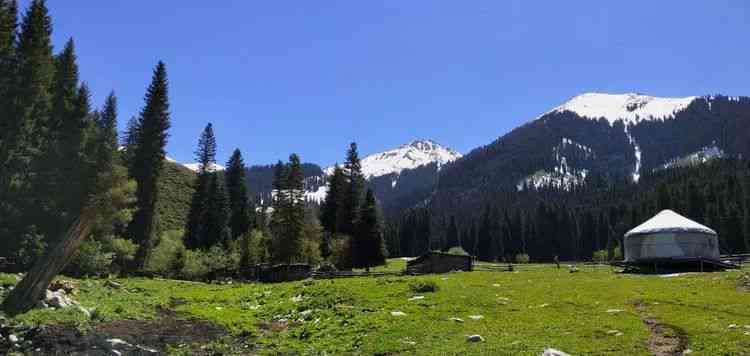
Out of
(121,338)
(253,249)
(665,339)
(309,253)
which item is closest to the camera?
(665,339)

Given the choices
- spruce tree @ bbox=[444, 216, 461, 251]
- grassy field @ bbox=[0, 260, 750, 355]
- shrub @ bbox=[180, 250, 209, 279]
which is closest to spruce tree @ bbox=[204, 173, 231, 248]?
shrub @ bbox=[180, 250, 209, 279]

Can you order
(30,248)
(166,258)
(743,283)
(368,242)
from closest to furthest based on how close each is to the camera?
(743,283) < (30,248) < (166,258) < (368,242)

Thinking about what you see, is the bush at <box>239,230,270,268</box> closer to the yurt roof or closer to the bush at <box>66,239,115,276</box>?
the bush at <box>66,239,115,276</box>

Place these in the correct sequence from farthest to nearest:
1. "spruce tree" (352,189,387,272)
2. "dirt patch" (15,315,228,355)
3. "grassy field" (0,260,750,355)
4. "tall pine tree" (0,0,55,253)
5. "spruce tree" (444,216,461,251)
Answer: "spruce tree" (444,216,461,251)
"spruce tree" (352,189,387,272)
"tall pine tree" (0,0,55,253)
"dirt patch" (15,315,228,355)
"grassy field" (0,260,750,355)

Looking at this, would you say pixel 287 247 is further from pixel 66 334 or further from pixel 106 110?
pixel 66 334

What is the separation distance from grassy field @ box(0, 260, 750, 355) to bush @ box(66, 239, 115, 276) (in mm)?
11048

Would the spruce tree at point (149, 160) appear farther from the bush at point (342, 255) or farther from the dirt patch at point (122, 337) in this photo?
the dirt patch at point (122, 337)

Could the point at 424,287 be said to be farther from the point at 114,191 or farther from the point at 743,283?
the point at 114,191

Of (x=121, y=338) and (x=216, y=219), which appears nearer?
(x=121, y=338)

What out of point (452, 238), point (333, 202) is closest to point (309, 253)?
point (333, 202)

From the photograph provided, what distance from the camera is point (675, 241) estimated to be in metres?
59.0

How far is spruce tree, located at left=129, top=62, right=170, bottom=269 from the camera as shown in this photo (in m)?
68.6

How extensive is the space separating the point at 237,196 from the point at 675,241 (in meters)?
80.4

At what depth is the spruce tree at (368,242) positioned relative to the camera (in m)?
85.4
